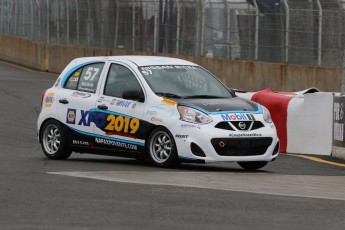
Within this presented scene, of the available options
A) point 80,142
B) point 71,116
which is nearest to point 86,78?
point 71,116

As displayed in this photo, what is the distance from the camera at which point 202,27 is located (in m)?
37.3

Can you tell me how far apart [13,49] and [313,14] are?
24.6m

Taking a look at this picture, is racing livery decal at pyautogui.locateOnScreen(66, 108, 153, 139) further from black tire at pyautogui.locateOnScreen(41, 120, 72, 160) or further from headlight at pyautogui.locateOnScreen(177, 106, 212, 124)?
headlight at pyautogui.locateOnScreen(177, 106, 212, 124)

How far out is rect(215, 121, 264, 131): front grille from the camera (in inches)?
537

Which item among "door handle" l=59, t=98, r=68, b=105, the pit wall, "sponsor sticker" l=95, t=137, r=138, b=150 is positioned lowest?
the pit wall

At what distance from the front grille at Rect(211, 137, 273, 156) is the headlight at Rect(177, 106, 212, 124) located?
27 centimetres

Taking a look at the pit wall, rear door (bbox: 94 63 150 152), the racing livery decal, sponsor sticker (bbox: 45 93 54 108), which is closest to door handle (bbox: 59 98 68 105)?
the racing livery decal

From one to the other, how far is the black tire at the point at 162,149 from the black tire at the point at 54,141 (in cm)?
172

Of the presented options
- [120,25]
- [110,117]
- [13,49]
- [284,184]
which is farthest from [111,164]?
[13,49]

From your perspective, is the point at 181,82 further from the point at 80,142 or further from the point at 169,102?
the point at 80,142

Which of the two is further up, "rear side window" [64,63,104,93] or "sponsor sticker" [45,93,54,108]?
"rear side window" [64,63,104,93]

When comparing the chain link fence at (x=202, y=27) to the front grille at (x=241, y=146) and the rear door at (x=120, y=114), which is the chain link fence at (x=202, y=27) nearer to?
the rear door at (x=120, y=114)

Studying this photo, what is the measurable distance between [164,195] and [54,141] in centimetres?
502

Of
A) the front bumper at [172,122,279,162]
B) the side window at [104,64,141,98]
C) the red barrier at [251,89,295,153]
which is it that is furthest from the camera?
the red barrier at [251,89,295,153]
